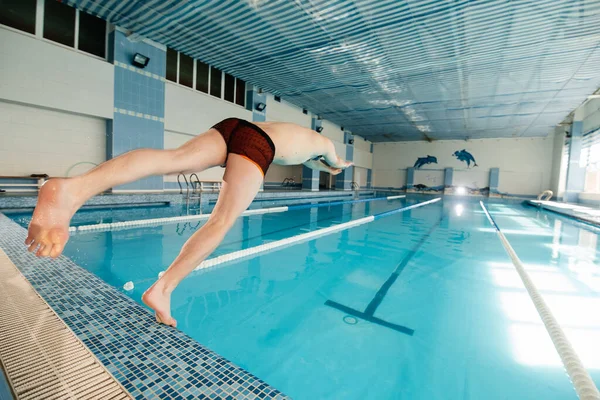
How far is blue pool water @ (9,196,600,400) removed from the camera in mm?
1503

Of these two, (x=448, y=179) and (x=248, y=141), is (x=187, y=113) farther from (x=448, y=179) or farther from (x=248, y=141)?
(x=448, y=179)

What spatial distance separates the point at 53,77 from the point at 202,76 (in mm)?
4269

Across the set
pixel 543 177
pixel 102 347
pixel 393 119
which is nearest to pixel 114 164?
pixel 102 347

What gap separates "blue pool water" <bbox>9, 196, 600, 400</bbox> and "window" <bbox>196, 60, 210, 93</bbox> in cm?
699

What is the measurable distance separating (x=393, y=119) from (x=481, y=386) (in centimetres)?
1616

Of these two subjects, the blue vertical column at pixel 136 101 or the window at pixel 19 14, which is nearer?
the window at pixel 19 14

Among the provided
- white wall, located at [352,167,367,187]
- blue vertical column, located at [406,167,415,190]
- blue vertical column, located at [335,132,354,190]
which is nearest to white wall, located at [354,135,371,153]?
white wall, located at [352,167,367,187]

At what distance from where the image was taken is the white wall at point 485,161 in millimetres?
19594

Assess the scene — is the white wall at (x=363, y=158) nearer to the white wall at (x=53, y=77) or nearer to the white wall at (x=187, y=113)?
the white wall at (x=187, y=113)

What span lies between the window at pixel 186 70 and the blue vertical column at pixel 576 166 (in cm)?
1763

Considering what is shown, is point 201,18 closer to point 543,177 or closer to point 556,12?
point 556,12

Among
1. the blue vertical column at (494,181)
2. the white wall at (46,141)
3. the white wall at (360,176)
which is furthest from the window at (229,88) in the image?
the blue vertical column at (494,181)

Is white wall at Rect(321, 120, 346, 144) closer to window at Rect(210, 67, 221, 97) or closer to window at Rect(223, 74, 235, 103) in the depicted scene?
window at Rect(223, 74, 235, 103)

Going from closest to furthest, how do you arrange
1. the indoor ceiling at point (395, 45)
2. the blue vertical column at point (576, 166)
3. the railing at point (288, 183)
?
the indoor ceiling at point (395, 45)
the blue vertical column at point (576, 166)
the railing at point (288, 183)
